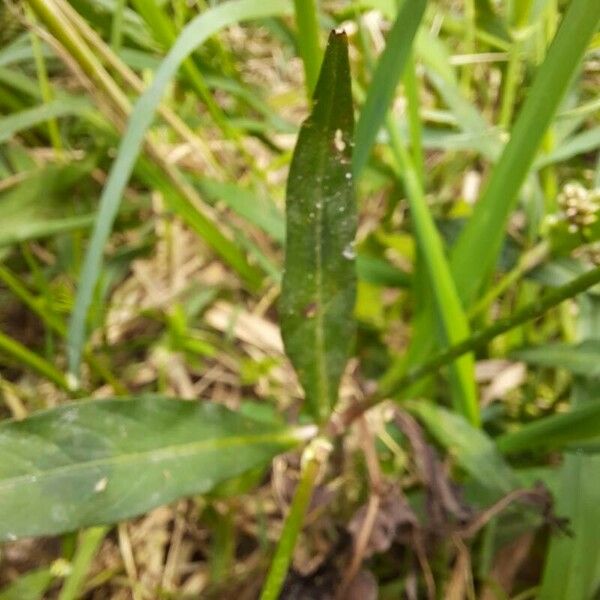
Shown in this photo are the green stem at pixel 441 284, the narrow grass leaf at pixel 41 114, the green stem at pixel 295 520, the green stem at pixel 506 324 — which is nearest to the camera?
the green stem at pixel 506 324

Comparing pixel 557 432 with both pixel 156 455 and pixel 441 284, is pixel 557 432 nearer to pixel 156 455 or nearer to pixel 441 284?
pixel 441 284

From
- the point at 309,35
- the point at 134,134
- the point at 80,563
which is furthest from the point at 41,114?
the point at 80,563

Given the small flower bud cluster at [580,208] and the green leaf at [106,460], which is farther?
the small flower bud cluster at [580,208]

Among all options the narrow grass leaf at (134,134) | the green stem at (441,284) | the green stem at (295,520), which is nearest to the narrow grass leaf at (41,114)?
the narrow grass leaf at (134,134)

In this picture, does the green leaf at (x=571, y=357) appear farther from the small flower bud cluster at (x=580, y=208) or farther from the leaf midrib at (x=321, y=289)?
the leaf midrib at (x=321, y=289)

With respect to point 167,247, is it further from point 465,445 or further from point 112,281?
point 465,445
